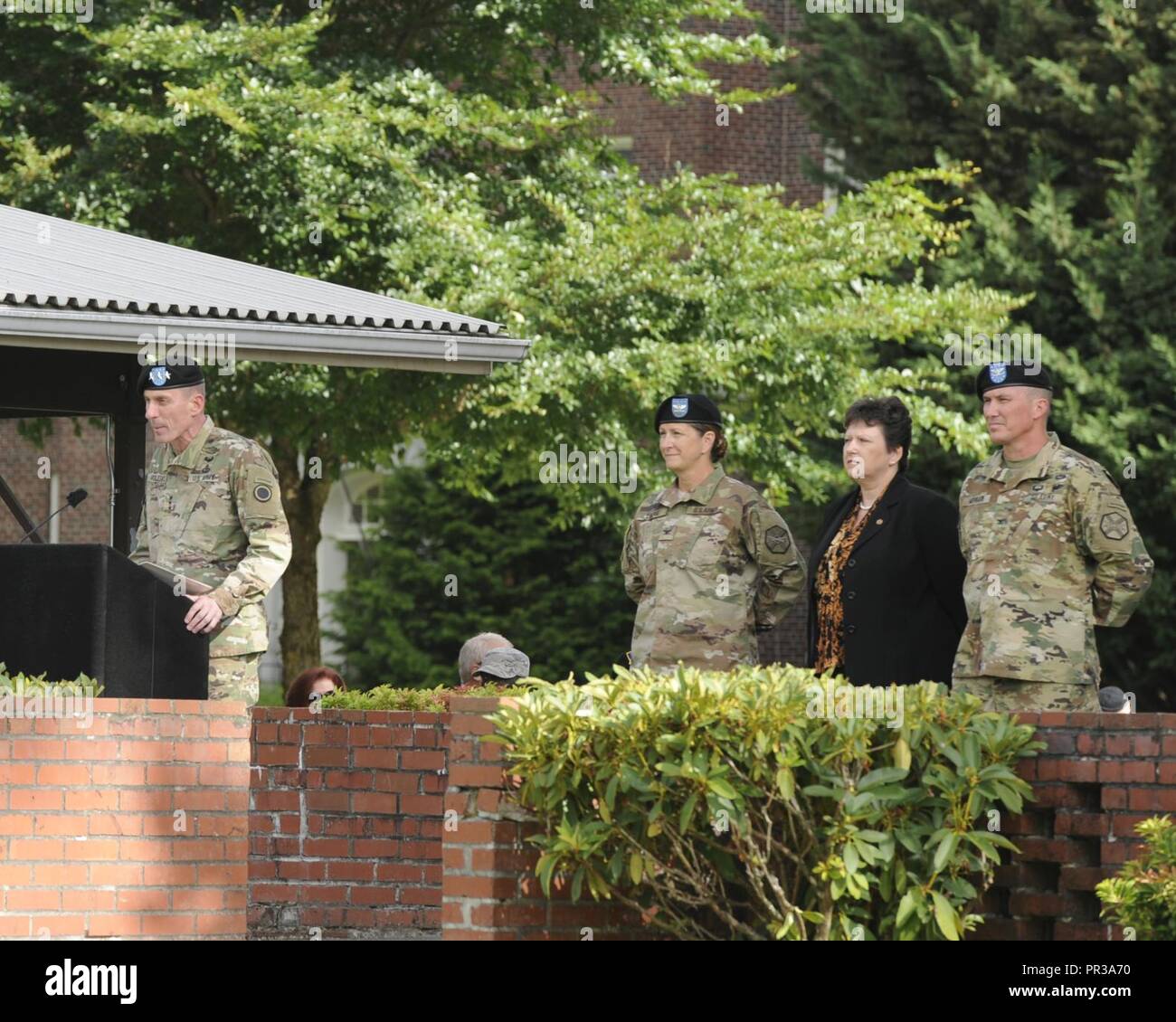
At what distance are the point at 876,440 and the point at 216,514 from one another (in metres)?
2.65

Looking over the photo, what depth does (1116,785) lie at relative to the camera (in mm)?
6008

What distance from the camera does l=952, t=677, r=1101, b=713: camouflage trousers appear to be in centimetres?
685

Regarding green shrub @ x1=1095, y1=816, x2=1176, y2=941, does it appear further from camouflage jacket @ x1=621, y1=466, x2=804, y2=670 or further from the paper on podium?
the paper on podium

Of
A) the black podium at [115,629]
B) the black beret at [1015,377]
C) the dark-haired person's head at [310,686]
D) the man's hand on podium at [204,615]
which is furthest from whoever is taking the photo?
the dark-haired person's head at [310,686]

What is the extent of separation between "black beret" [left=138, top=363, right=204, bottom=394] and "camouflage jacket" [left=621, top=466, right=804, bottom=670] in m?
1.89

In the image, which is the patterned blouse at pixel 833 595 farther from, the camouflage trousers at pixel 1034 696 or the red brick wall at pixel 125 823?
the red brick wall at pixel 125 823

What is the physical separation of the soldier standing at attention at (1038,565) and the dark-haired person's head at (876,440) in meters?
0.51

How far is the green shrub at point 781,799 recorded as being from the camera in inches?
232

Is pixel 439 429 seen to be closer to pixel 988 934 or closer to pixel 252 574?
pixel 252 574

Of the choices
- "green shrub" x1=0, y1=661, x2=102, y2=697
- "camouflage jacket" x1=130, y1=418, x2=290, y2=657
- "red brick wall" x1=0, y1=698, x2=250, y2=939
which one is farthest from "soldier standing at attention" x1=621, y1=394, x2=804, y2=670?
"green shrub" x1=0, y1=661, x2=102, y2=697

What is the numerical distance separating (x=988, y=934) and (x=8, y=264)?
248 inches

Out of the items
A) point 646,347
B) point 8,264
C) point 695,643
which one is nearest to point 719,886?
point 695,643

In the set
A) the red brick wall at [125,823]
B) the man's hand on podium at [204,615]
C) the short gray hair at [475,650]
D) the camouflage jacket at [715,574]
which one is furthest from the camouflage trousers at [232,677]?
the short gray hair at [475,650]
